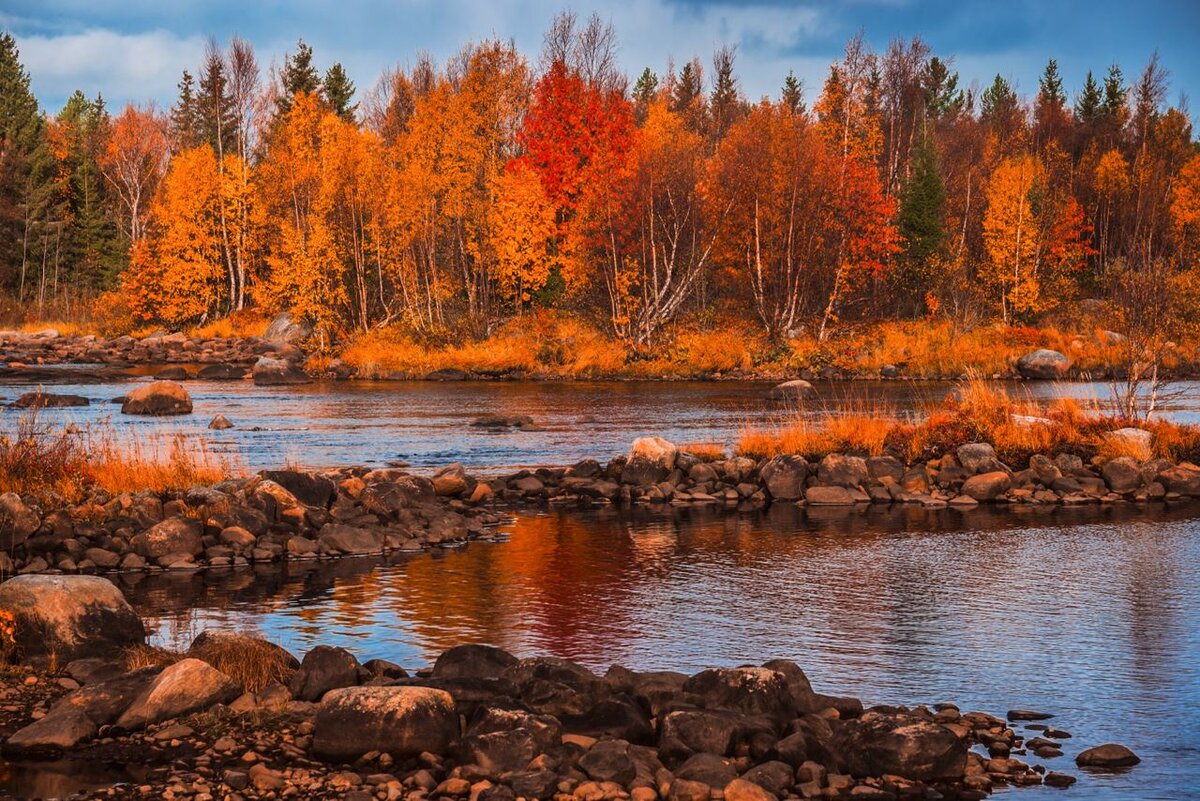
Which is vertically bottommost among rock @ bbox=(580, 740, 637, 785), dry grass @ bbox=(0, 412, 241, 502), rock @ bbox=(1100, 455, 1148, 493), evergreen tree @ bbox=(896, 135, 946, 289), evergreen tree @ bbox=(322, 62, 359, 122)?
rock @ bbox=(580, 740, 637, 785)

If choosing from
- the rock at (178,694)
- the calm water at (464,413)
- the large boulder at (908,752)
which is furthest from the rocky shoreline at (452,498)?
the large boulder at (908,752)

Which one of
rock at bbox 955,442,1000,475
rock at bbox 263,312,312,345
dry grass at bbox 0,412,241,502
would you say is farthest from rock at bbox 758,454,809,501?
rock at bbox 263,312,312,345

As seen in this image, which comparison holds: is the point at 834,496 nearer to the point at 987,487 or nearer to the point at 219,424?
the point at 987,487

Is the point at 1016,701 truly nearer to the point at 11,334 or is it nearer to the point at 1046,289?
the point at 1046,289

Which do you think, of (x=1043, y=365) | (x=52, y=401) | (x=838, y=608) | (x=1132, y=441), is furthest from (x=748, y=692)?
(x=1043, y=365)

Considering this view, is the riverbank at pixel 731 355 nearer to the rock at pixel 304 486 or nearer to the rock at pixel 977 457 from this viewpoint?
the rock at pixel 977 457

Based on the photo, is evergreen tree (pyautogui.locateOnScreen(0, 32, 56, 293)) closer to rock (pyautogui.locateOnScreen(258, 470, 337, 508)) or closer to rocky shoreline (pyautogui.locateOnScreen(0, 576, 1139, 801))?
rock (pyautogui.locateOnScreen(258, 470, 337, 508))

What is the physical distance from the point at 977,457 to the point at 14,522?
17.7 m

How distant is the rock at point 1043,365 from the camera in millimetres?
54188

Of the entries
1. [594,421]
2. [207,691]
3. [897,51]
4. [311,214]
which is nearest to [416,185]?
[311,214]

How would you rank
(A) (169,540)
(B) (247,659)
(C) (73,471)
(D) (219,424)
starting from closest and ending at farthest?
(B) (247,659), (A) (169,540), (C) (73,471), (D) (219,424)

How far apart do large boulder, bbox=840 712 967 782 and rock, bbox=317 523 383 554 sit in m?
11.2

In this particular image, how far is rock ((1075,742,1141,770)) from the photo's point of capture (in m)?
9.45

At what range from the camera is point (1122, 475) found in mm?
24109
